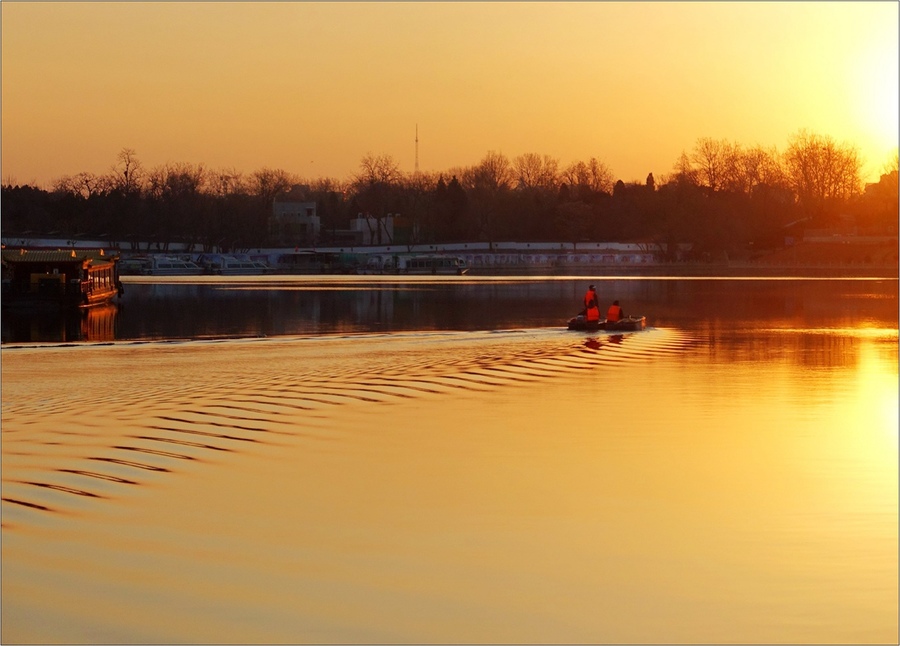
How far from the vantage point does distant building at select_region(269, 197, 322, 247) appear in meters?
155

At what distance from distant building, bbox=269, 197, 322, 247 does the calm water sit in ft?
424

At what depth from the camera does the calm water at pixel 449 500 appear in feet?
30.9

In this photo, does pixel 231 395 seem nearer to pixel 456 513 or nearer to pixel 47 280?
pixel 456 513

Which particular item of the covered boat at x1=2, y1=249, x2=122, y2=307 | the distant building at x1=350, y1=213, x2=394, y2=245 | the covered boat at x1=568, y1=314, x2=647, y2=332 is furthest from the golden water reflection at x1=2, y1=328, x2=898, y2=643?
the distant building at x1=350, y1=213, x2=394, y2=245

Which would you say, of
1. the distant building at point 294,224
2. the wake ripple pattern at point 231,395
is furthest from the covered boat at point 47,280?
the distant building at point 294,224

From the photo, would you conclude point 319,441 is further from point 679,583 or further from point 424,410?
point 679,583

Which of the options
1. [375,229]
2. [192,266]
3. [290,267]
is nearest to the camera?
[192,266]

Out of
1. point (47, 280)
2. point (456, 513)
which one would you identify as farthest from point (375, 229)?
point (456, 513)

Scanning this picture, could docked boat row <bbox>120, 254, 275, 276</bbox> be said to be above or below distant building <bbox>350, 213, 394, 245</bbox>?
below

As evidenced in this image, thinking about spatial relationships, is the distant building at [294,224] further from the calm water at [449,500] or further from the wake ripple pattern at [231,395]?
the calm water at [449,500]

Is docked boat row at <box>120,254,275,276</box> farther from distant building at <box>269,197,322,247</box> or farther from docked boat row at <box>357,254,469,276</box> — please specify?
distant building at <box>269,197,322,247</box>

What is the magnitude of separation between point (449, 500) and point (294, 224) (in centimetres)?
15089

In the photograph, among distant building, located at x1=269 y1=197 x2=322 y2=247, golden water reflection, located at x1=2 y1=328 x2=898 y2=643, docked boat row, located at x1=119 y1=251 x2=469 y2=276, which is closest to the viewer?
golden water reflection, located at x1=2 y1=328 x2=898 y2=643

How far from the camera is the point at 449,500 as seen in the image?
42.5 ft
